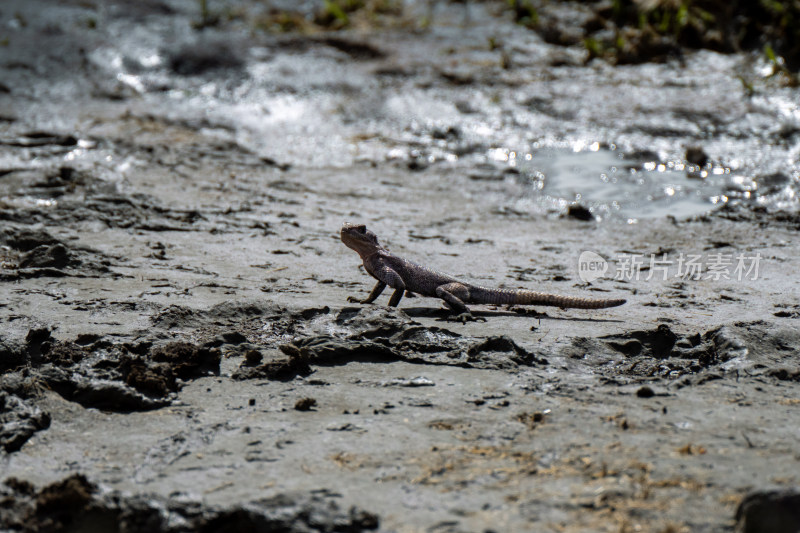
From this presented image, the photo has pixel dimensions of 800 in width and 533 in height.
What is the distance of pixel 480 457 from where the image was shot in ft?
12.7

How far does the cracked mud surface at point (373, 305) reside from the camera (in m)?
3.61

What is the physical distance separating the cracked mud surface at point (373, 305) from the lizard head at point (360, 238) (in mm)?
346

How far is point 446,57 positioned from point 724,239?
6725mm

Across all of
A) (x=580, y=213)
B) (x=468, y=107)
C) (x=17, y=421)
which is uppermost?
(x=468, y=107)

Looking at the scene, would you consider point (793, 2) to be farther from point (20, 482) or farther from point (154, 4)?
point (20, 482)

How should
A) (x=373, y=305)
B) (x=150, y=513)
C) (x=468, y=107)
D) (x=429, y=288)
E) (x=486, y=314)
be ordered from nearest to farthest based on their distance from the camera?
(x=150, y=513) → (x=373, y=305) → (x=486, y=314) → (x=429, y=288) → (x=468, y=107)

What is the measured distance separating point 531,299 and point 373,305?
1.31 m

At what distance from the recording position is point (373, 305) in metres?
5.70

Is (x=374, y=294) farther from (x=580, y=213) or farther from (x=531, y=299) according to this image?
(x=580, y=213)

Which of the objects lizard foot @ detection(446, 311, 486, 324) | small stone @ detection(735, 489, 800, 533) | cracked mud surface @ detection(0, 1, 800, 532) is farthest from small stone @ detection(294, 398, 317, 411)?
small stone @ detection(735, 489, 800, 533)

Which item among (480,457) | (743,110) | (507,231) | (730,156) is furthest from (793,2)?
(480,457)

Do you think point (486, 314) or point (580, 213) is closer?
point (486, 314)

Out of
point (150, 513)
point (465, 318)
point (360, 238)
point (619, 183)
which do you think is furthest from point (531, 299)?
point (619, 183)

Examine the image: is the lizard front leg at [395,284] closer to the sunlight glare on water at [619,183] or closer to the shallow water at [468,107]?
the shallow water at [468,107]
